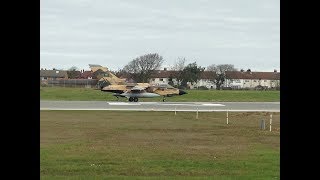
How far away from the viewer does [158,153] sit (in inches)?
376

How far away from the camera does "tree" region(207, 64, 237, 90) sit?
57456 millimetres

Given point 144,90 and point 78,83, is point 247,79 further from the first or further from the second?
point 144,90

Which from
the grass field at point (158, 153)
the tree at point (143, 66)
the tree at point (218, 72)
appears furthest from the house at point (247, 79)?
the grass field at point (158, 153)

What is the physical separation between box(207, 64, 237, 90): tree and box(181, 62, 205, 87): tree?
3.39 metres

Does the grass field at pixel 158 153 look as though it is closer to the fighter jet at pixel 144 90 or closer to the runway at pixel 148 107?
the runway at pixel 148 107

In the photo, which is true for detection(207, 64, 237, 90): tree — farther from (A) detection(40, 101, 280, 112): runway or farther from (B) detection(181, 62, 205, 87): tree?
(A) detection(40, 101, 280, 112): runway

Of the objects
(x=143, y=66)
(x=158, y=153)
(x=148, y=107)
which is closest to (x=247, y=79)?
(x=143, y=66)

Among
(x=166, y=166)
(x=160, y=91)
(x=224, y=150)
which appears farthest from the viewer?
(x=160, y=91)

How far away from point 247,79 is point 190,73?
2266 cm
